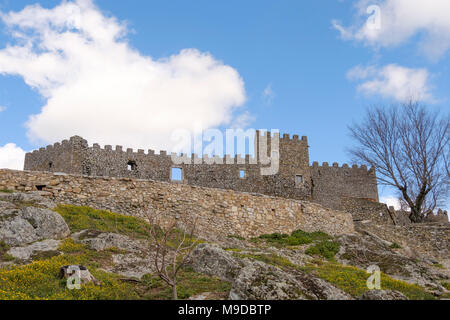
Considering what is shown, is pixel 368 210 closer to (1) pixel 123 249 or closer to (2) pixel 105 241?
(1) pixel 123 249

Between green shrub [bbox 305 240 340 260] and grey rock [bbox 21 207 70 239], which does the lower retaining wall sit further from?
grey rock [bbox 21 207 70 239]

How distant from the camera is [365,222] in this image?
27.0 metres

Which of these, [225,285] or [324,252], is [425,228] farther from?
[225,285]

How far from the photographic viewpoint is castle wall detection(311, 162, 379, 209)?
37.2 m

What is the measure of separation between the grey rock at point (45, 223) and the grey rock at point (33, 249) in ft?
1.60

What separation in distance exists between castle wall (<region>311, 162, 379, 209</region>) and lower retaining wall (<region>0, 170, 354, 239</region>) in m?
14.7

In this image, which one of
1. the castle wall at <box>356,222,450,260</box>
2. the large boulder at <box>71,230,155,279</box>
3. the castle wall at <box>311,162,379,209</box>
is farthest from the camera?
the castle wall at <box>311,162,379,209</box>

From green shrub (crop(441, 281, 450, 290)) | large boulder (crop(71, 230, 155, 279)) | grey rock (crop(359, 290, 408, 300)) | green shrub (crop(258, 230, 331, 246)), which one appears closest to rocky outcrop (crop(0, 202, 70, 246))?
large boulder (crop(71, 230, 155, 279))

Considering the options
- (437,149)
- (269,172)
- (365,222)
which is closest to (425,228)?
(365,222)

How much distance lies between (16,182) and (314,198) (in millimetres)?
26643

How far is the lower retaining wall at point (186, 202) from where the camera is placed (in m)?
16.6

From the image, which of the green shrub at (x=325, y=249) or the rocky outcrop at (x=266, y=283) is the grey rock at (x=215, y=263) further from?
the green shrub at (x=325, y=249)

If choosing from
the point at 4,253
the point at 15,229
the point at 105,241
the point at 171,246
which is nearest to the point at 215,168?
the point at 171,246

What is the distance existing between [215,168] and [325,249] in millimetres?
19836
